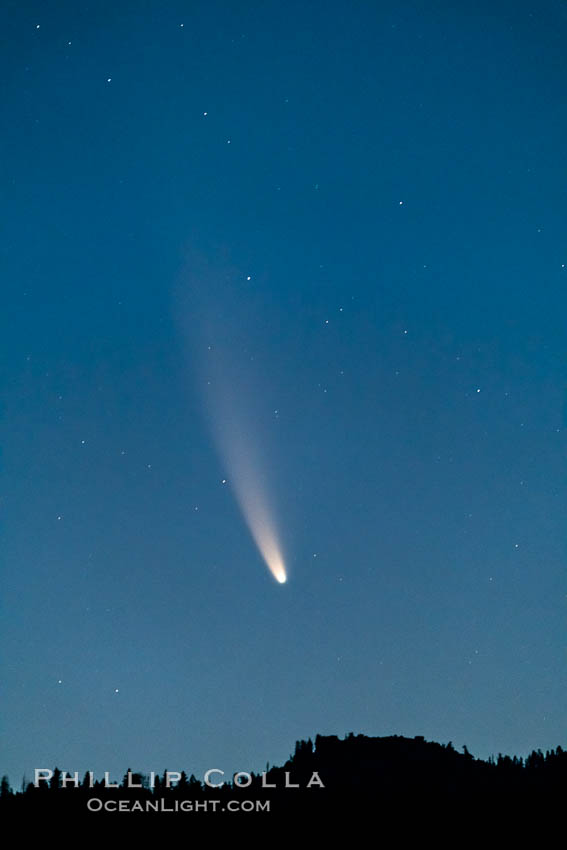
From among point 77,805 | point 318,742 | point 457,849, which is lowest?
point 457,849

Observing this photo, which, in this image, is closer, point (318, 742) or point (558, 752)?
point (558, 752)

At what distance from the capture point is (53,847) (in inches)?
2264

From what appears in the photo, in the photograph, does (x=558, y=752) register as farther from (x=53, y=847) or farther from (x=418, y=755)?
→ (x=53, y=847)

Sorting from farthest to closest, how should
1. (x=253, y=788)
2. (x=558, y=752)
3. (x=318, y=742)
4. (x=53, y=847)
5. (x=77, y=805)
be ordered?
(x=318, y=742)
(x=558, y=752)
(x=253, y=788)
(x=77, y=805)
(x=53, y=847)

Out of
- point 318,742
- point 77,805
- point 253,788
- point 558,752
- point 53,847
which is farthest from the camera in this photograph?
point 318,742

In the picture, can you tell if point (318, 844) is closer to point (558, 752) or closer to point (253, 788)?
point (253, 788)

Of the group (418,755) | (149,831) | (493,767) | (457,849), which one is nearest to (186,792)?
(149,831)

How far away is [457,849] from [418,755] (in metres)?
23.3

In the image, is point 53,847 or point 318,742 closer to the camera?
point 53,847

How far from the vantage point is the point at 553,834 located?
60.9m

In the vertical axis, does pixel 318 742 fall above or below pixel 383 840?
above

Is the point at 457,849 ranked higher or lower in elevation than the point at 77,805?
lower

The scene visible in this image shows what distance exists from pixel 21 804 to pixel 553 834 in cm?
4476

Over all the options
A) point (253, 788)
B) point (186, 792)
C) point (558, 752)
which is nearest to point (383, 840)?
point (253, 788)
